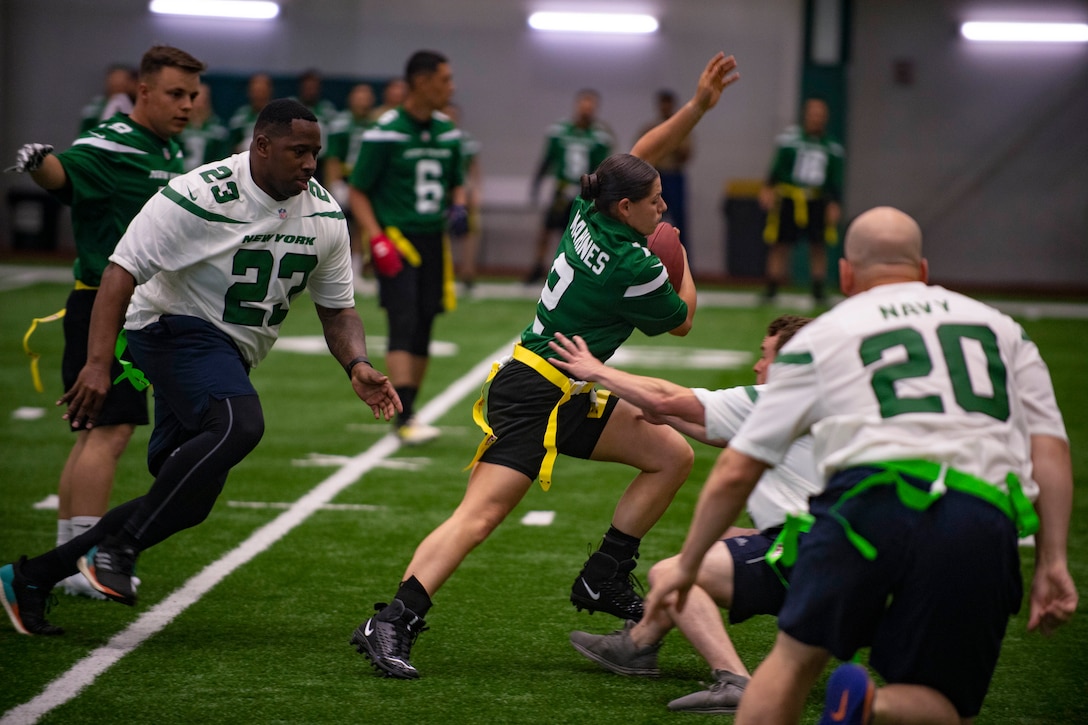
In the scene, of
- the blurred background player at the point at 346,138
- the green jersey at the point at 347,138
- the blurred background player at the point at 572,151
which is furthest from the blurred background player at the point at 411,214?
the blurred background player at the point at 572,151

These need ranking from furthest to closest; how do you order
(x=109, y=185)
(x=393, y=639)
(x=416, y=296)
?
(x=416, y=296) → (x=109, y=185) → (x=393, y=639)

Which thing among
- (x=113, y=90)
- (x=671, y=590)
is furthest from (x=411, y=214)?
(x=113, y=90)

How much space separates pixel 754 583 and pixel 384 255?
4.69 meters

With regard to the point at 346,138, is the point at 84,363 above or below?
below

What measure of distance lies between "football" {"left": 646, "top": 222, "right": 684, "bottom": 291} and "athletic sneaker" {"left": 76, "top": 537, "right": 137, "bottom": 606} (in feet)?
6.97

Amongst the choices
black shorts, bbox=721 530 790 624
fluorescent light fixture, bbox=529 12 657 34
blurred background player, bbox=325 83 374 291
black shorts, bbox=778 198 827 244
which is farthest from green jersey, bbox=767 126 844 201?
black shorts, bbox=721 530 790 624

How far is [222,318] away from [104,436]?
3.28 ft

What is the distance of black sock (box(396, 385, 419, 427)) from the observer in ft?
28.4

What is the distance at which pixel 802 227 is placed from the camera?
54.2 feet

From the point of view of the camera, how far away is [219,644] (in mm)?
4863

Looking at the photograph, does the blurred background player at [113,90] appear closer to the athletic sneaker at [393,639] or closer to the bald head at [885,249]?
the athletic sneaker at [393,639]

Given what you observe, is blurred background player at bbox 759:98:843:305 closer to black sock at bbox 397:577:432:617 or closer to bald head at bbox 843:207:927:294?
black sock at bbox 397:577:432:617

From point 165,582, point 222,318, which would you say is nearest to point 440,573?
point 222,318

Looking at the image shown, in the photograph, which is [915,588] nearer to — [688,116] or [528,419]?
[528,419]
